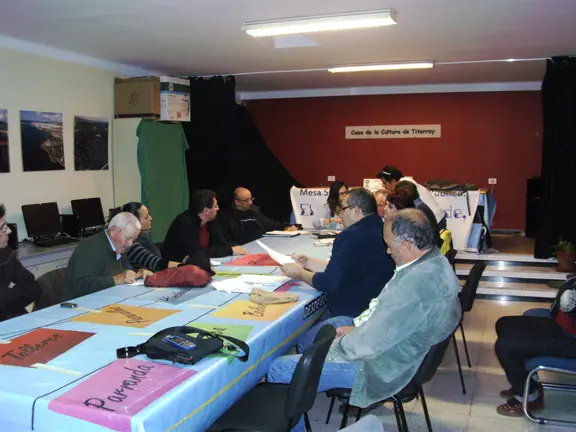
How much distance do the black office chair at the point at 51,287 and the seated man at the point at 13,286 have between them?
0.04 metres

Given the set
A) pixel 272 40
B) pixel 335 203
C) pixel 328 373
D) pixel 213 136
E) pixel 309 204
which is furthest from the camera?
pixel 213 136

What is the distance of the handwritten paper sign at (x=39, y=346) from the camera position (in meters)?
2.10

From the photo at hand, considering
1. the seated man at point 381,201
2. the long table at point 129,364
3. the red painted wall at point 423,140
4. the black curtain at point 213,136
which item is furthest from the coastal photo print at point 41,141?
the red painted wall at point 423,140

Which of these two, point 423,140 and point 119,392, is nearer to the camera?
point 119,392

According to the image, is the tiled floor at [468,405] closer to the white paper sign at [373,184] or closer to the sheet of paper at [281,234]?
the sheet of paper at [281,234]

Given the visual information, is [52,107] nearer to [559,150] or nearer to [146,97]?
[146,97]

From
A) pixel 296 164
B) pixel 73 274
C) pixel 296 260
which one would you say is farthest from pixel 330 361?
pixel 296 164

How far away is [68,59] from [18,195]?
1583mm

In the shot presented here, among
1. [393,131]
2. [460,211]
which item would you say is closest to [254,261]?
[460,211]

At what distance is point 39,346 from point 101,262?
3.93 feet

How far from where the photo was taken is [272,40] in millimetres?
5793

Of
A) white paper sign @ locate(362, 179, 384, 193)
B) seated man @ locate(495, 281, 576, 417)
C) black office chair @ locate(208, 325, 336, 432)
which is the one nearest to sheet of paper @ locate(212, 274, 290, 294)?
black office chair @ locate(208, 325, 336, 432)

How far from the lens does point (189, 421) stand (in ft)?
6.31

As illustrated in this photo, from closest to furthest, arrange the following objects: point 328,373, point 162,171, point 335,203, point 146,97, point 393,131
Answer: point 328,373 → point 335,203 → point 146,97 → point 162,171 → point 393,131
